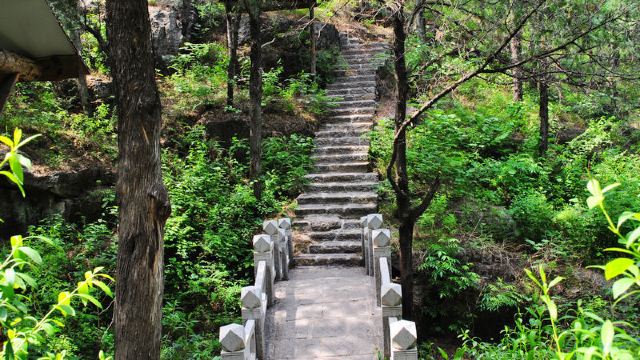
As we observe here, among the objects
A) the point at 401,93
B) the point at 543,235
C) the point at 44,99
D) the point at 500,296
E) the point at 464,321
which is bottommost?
the point at 464,321

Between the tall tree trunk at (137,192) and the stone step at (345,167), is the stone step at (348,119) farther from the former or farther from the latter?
the tall tree trunk at (137,192)

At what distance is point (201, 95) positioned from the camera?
1389 cm

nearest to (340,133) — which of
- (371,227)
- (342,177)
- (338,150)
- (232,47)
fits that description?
(338,150)

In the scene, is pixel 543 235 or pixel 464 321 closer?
pixel 464 321

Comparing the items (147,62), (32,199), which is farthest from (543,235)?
(32,199)

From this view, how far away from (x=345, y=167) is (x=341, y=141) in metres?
1.19

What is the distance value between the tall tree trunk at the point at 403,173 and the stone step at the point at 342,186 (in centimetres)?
368

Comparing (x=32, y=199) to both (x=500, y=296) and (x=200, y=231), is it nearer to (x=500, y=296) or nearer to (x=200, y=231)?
(x=200, y=231)

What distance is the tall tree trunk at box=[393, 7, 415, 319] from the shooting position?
715 cm

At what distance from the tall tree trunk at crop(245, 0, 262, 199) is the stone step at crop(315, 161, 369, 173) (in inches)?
72.2

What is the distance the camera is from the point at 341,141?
13.1m

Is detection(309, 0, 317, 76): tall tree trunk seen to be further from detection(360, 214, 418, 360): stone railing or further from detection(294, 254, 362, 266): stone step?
detection(360, 214, 418, 360): stone railing

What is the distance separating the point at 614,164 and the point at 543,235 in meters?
3.13

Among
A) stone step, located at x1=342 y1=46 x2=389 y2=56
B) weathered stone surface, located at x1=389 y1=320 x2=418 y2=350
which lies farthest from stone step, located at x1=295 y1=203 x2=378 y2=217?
stone step, located at x1=342 y1=46 x2=389 y2=56
